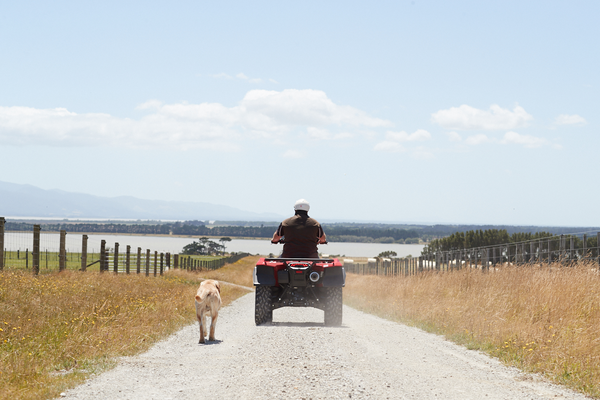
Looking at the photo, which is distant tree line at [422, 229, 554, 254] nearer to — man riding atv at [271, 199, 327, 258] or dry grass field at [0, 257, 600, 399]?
dry grass field at [0, 257, 600, 399]

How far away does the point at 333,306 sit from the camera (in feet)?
44.7

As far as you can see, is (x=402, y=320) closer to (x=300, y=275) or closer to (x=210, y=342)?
(x=300, y=275)

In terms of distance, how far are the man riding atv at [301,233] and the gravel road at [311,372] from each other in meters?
2.41

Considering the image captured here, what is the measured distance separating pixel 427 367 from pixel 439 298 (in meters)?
9.84

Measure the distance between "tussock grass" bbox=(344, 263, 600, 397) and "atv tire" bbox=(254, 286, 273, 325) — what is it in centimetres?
406

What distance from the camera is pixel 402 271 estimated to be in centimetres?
4147

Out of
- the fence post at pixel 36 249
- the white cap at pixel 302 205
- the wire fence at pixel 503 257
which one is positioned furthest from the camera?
the fence post at pixel 36 249

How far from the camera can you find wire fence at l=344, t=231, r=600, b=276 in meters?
18.4

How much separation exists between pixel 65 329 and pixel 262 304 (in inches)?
185

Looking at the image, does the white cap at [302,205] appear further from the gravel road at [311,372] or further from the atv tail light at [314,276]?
the gravel road at [311,372]

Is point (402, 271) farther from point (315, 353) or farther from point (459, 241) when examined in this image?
point (315, 353)

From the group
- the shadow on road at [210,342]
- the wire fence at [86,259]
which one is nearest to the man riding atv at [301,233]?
the shadow on road at [210,342]

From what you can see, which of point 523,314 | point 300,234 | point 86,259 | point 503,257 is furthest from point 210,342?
point 503,257

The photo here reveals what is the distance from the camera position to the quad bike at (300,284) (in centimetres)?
1316
